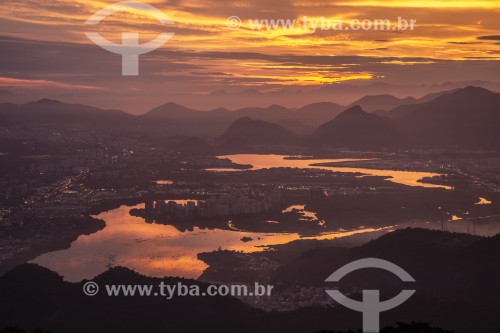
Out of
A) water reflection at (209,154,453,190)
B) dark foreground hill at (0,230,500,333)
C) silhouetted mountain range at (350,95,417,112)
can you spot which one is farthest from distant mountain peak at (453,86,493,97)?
dark foreground hill at (0,230,500,333)

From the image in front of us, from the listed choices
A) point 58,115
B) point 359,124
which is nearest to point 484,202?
point 359,124

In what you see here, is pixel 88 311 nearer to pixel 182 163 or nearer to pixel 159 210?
pixel 159 210

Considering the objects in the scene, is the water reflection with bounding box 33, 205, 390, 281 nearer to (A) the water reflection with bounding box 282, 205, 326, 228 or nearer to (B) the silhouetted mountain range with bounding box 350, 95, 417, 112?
(A) the water reflection with bounding box 282, 205, 326, 228

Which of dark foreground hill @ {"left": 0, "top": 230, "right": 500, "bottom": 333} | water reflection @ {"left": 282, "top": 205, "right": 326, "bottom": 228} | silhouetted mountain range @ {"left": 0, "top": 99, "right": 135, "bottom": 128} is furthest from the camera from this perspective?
silhouetted mountain range @ {"left": 0, "top": 99, "right": 135, "bottom": 128}

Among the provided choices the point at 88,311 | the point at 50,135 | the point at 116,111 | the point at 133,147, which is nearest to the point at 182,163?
the point at 133,147

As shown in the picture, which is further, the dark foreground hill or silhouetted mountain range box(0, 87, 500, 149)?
silhouetted mountain range box(0, 87, 500, 149)

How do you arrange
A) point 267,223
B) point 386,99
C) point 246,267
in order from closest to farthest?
point 246,267 → point 267,223 → point 386,99

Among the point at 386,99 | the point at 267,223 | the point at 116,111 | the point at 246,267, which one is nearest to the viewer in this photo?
the point at 246,267

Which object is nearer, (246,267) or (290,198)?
(246,267)
